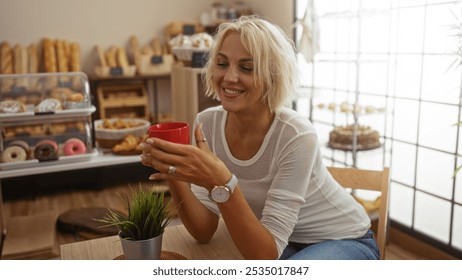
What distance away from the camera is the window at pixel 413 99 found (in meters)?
2.25

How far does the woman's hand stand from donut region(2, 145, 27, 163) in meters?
1.54

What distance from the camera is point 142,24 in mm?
3838

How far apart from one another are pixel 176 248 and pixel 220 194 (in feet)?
0.67

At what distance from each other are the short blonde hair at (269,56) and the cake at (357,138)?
1331 millimetres

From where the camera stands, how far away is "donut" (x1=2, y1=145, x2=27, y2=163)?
6.81 feet

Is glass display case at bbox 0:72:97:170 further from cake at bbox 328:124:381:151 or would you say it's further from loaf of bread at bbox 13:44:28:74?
cake at bbox 328:124:381:151

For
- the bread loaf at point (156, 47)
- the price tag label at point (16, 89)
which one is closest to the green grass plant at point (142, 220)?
the price tag label at point (16, 89)

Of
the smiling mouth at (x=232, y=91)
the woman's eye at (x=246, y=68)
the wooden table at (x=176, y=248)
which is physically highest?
the woman's eye at (x=246, y=68)

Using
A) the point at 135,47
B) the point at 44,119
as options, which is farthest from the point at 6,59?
the point at 44,119

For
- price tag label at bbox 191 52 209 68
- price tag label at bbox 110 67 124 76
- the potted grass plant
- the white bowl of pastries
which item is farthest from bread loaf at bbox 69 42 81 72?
→ the potted grass plant

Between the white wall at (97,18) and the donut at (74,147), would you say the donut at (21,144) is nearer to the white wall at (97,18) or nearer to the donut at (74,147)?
the donut at (74,147)

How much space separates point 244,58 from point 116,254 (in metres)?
0.52

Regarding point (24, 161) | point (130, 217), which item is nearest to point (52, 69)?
point (24, 161)
